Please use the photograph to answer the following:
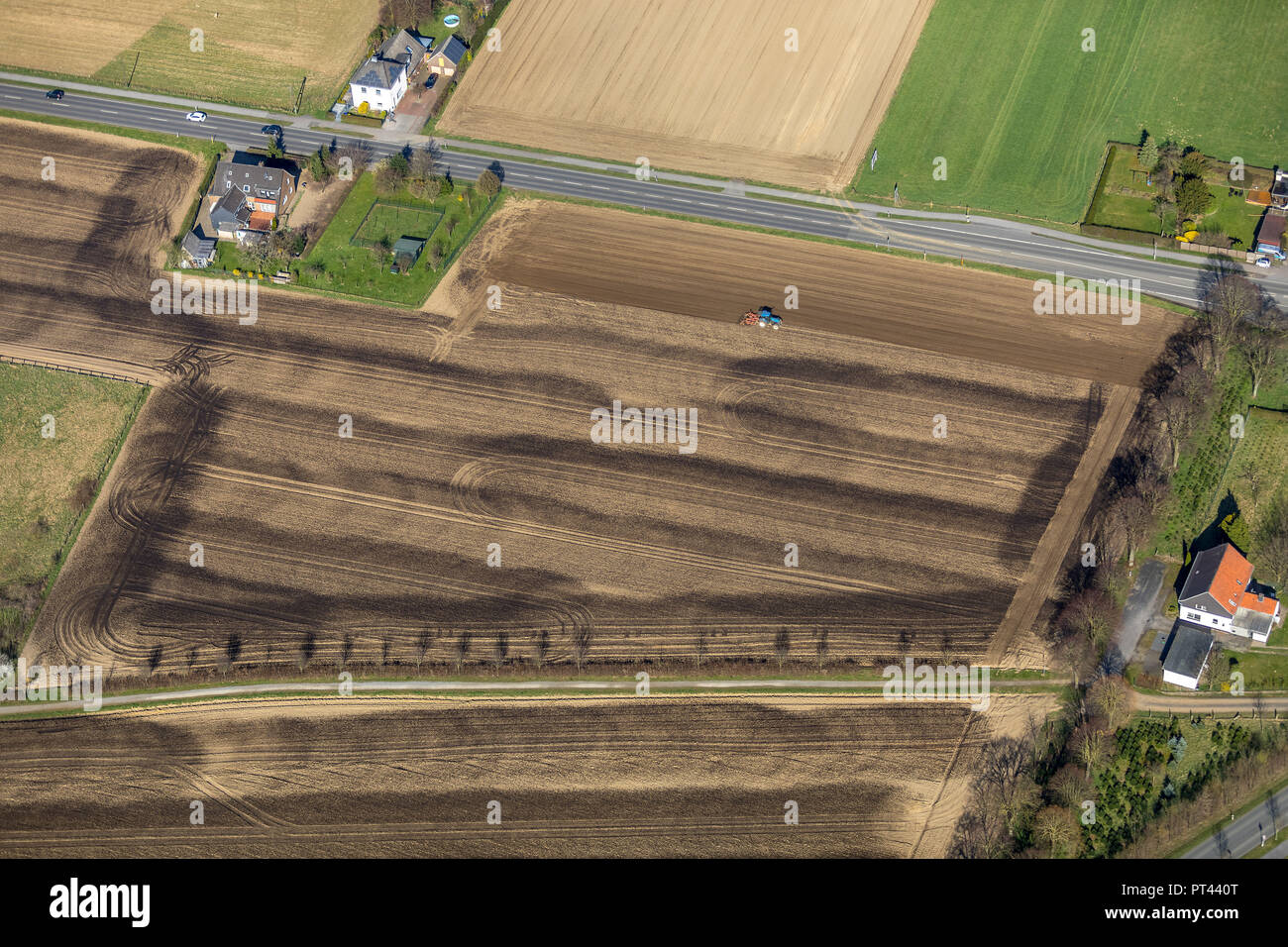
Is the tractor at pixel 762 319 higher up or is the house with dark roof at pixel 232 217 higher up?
the house with dark roof at pixel 232 217

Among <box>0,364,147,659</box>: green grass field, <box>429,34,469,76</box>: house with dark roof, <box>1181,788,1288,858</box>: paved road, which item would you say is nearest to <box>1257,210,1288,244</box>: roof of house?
<box>1181,788,1288,858</box>: paved road

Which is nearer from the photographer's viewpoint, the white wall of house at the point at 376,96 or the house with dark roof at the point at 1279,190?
the house with dark roof at the point at 1279,190

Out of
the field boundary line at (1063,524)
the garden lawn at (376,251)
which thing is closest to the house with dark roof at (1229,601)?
the field boundary line at (1063,524)

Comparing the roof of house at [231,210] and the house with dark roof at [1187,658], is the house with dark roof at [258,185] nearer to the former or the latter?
the roof of house at [231,210]

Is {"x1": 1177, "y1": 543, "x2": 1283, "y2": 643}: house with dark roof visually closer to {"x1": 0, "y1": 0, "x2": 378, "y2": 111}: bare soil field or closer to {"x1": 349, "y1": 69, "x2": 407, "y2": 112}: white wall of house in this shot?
{"x1": 349, "y1": 69, "x2": 407, "y2": 112}: white wall of house

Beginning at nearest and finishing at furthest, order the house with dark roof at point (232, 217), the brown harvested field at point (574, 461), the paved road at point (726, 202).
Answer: the brown harvested field at point (574, 461) < the paved road at point (726, 202) < the house with dark roof at point (232, 217)

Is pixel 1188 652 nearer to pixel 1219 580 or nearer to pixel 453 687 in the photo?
pixel 1219 580
